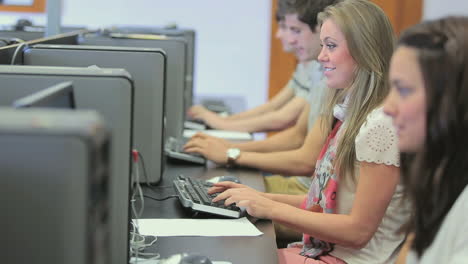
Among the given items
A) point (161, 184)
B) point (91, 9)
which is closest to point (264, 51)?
point (91, 9)

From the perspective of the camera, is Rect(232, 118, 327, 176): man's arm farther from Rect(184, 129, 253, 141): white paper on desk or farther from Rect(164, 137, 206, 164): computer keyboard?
Rect(184, 129, 253, 141): white paper on desk

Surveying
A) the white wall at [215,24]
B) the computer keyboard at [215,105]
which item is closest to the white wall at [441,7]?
the white wall at [215,24]

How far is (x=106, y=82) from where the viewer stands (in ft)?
5.13

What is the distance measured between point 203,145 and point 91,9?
116 inches

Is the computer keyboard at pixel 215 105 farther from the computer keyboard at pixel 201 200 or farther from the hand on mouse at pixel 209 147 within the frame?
the computer keyboard at pixel 201 200

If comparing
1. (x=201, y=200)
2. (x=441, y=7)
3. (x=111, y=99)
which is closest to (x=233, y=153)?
(x=201, y=200)

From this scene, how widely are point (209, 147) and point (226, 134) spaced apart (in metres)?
0.76

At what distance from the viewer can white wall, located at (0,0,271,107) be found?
5414 millimetres

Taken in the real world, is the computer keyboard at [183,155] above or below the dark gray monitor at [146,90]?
below

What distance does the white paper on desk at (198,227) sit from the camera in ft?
5.98

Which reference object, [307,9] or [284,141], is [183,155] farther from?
[307,9]

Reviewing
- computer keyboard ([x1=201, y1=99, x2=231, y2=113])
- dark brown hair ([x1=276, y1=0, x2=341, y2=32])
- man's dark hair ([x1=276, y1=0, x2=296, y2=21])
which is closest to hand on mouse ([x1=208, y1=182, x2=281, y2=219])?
dark brown hair ([x1=276, y1=0, x2=341, y2=32])

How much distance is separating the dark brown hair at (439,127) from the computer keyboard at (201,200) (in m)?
0.70

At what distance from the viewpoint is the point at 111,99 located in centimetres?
157
